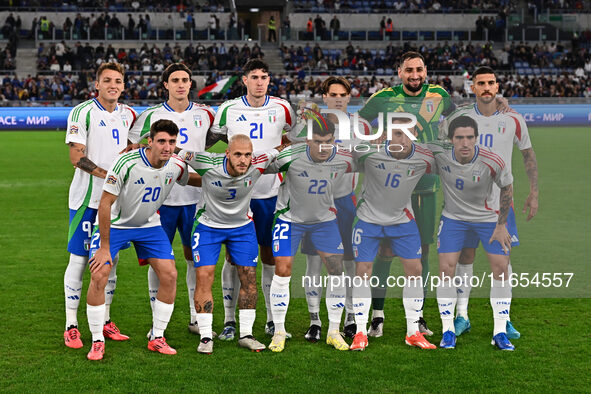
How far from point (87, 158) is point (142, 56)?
98.7 ft

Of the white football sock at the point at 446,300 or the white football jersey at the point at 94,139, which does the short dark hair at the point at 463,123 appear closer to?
the white football sock at the point at 446,300

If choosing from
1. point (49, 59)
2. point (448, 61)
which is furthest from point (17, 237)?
point (448, 61)

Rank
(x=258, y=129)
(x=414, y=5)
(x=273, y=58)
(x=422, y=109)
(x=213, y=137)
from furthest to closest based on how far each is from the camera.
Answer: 1. (x=414, y=5)
2. (x=273, y=58)
3. (x=213, y=137)
4. (x=258, y=129)
5. (x=422, y=109)

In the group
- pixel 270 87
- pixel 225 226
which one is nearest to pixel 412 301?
pixel 225 226

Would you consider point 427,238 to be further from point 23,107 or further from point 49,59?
point 49,59

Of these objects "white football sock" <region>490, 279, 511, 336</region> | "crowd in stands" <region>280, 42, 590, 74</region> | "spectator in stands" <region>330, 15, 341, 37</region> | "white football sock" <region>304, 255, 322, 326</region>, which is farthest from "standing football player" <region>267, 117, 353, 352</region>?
"spectator in stands" <region>330, 15, 341, 37</region>

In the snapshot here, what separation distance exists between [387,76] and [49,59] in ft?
50.9

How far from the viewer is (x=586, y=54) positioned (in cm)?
3738

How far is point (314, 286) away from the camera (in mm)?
6391

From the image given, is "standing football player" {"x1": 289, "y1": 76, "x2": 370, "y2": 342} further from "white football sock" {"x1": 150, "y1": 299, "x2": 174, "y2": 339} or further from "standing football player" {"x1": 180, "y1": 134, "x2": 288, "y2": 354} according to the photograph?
"white football sock" {"x1": 150, "y1": 299, "x2": 174, "y2": 339}

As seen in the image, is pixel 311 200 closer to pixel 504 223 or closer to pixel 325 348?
pixel 325 348

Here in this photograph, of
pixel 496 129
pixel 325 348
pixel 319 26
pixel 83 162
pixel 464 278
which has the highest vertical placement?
pixel 319 26

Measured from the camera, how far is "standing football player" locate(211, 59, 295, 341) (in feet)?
20.8

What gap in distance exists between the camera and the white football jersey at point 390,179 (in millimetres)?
6039
